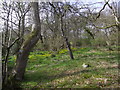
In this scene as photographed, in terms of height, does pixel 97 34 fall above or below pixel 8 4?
below

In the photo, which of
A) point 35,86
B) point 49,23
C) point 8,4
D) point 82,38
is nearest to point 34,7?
point 8,4

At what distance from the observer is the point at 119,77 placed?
507 cm

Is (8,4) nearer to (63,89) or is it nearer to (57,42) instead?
(63,89)

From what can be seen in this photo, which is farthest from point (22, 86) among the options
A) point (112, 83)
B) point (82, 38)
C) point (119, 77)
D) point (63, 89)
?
point (82, 38)

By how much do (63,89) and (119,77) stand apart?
7.74ft

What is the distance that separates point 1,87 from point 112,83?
13.5 ft

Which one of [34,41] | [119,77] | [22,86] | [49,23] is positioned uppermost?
[49,23]

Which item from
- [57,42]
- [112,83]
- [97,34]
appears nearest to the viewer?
[112,83]

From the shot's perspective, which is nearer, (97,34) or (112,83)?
(112,83)

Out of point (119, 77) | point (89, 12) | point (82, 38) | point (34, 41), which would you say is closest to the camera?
point (119, 77)

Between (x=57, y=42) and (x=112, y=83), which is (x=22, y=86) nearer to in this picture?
(x=112, y=83)

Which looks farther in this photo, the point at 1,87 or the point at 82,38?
the point at 82,38

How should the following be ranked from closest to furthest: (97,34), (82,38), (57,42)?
(57,42), (97,34), (82,38)

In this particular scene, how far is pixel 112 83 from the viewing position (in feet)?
14.7
